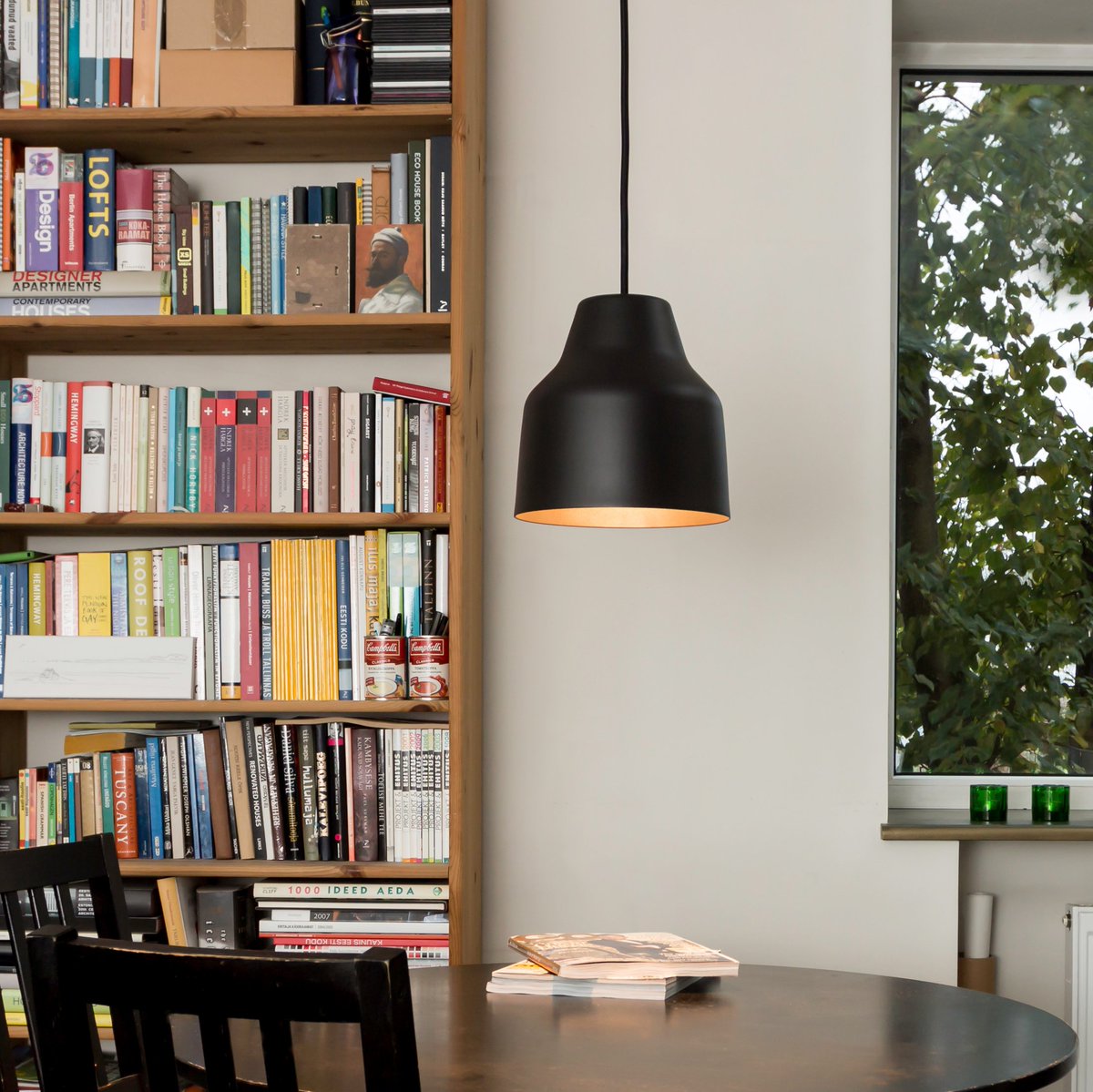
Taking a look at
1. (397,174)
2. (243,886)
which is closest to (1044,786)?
(243,886)

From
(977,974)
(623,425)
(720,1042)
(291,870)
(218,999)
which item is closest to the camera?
(218,999)

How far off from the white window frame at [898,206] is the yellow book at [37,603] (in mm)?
1693

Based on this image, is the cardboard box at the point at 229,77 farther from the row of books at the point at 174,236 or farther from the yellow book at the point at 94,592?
the yellow book at the point at 94,592

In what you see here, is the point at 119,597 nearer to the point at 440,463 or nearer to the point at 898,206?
the point at 440,463

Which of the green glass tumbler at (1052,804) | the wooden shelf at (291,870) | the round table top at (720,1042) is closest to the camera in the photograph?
the round table top at (720,1042)

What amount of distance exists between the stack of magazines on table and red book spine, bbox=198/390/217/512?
41.1 inches

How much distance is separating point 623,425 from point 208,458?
1015 millimetres

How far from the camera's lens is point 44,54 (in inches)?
93.8

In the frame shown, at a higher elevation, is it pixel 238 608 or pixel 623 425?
pixel 623 425

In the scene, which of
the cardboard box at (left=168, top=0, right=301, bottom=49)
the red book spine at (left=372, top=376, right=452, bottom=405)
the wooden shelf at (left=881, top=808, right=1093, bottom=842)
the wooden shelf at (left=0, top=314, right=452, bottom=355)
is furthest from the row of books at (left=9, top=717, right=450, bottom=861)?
the cardboard box at (left=168, top=0, right=301, bottom=49)

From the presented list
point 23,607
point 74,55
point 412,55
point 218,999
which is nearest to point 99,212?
point 74,55

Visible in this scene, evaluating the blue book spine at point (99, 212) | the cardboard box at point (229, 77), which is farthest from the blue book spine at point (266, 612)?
the cardboard box at point (229, 77)

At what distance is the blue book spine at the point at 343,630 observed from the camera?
2344 mm

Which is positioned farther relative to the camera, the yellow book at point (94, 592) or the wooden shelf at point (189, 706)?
the yellow book at point (94, 592)
